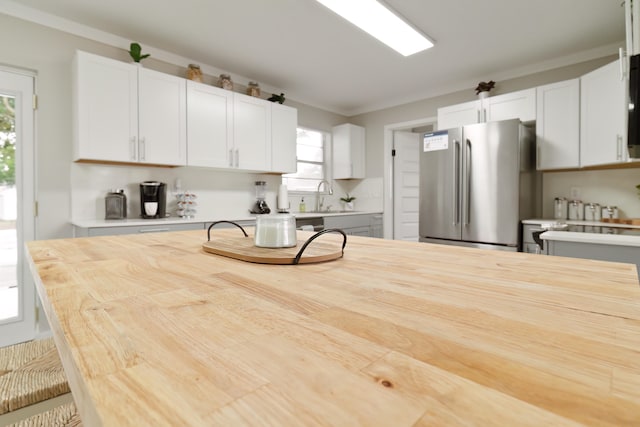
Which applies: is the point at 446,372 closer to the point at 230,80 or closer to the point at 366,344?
the point at 366,344

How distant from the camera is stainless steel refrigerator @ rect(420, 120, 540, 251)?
9.69ft

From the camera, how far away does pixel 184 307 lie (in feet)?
1.58

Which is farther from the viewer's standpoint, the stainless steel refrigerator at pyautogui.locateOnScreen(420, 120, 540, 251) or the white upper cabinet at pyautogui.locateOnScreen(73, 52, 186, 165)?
the stainless steel refrigerator at pyautogui.locateOnScreen(420, 120, 540, 251)

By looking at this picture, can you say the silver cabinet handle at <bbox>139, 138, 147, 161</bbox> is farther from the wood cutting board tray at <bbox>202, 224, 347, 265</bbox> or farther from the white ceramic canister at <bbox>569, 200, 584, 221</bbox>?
the white ceramic canister at <bbox>569, 200, 584, 221</bbox>

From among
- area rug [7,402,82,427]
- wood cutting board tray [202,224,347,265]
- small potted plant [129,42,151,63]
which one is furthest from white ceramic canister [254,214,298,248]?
small potted plant [129,42,151,63]

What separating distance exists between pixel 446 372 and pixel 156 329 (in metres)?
0.33

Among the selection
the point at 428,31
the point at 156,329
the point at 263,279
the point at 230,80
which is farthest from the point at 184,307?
the point at 230,80

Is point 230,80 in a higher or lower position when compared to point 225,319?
higher

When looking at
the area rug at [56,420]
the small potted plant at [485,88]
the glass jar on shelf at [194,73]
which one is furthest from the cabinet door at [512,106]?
the area rug at [56,420]

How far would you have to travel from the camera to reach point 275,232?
3.13 ft

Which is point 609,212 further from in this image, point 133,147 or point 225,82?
point 133,147

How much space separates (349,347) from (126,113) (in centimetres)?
306

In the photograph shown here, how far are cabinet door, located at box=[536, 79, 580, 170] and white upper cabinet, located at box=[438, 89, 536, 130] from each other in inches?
3.5

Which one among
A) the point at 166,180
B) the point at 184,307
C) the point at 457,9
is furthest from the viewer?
the point at 166,180
